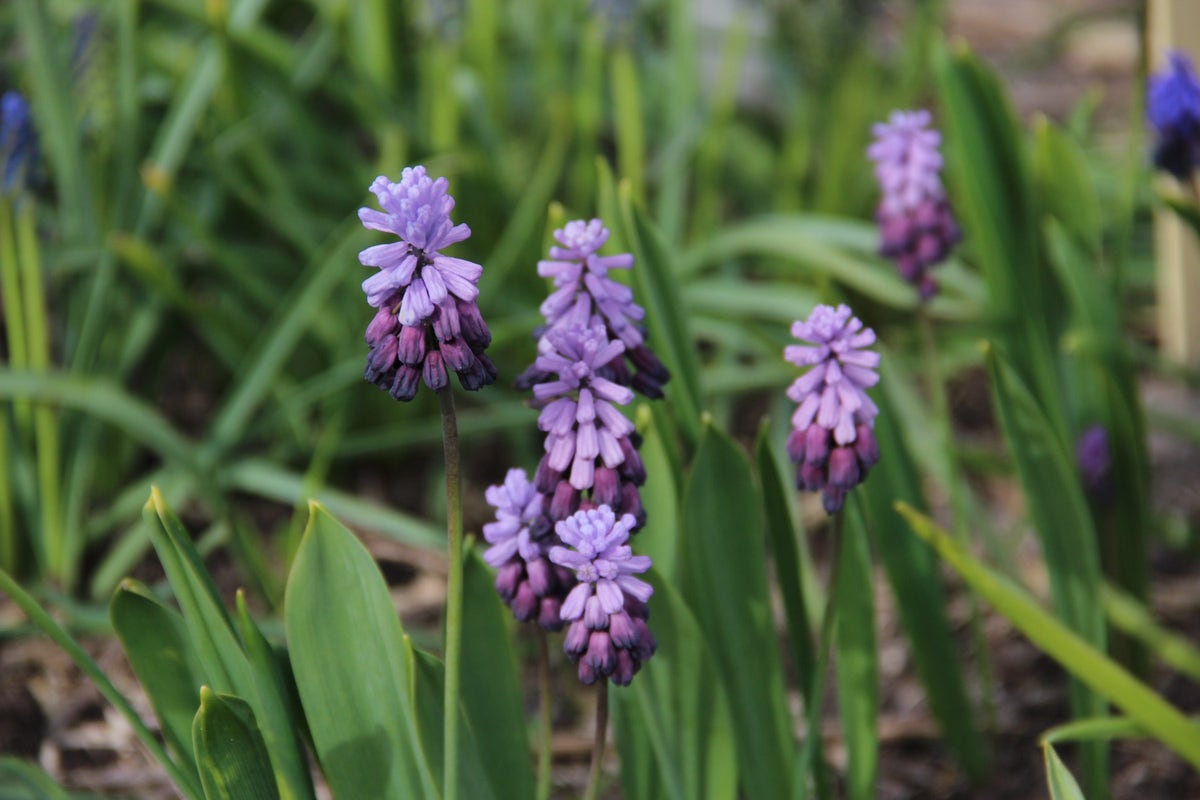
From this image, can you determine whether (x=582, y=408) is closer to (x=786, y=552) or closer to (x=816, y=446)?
(x=816, y=446)

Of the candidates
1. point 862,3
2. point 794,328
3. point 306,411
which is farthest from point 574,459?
point 862,3

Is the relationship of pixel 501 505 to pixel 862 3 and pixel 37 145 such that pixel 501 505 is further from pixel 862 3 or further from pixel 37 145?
pixel 862 3

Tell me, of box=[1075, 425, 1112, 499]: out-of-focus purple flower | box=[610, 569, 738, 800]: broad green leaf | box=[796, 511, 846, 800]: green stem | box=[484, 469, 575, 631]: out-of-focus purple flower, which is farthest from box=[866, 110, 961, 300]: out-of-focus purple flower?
box=[484, 469, 575, 631]: out-of-focus purple flower

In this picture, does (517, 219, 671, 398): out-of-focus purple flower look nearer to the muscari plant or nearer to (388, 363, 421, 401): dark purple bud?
the muscari plant

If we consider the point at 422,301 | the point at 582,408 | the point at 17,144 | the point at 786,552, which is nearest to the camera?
the point at 422,301

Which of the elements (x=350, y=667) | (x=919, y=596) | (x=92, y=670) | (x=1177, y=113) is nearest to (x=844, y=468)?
(x=350, y=667)

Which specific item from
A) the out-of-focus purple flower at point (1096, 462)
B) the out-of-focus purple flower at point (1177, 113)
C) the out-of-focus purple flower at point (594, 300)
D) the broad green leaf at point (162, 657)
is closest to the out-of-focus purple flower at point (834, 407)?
the out-of-focus purple flower at point (594, 300)
